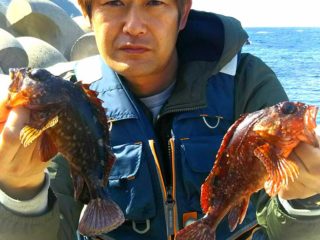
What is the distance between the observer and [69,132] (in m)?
3.72

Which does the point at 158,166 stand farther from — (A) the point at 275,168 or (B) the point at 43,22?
(B) the point at 43,22

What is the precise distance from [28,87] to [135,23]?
1131 mm

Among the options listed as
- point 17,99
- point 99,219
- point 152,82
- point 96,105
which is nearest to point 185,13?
point 152,82

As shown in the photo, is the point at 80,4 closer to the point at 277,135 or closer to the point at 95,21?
the point at 95,21

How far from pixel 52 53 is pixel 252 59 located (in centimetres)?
942

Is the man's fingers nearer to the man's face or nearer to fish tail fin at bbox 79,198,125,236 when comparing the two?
fish tail fin at bbox 79,198,125,236

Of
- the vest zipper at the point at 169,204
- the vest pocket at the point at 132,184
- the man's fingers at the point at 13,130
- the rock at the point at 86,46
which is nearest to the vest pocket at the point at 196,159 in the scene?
the vest zipper at the point at 169,204

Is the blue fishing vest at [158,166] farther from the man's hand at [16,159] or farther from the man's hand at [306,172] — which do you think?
the man's hand at [306,172]

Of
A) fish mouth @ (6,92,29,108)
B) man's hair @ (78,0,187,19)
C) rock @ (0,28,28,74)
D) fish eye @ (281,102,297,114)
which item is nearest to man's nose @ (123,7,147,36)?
man's hair @ (78,0,187,19)

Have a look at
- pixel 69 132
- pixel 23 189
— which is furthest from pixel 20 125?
pixel 23 189

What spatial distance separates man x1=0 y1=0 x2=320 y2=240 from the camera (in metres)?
4.17

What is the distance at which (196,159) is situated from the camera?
4.61 metres

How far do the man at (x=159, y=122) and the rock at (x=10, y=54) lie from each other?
772 centimetres

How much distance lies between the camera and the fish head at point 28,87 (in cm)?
359
